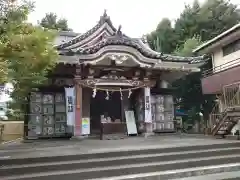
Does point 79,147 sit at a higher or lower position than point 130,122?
lower

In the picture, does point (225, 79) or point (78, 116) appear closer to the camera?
point (78, 116)

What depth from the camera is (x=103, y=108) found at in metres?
15.6

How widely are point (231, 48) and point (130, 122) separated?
24.9 ft

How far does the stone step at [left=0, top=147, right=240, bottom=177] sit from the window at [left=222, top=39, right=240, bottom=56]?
8252 millimetres

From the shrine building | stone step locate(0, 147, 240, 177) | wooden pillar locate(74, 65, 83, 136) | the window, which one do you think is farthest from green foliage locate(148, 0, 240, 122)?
Answer: stone step locate(0, 147, 240, 177)

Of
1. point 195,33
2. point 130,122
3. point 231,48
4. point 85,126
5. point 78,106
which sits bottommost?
point 85,126

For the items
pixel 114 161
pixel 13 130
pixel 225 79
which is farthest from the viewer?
pixel 13 130

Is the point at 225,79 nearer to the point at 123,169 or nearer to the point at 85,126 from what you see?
the point at 85,126

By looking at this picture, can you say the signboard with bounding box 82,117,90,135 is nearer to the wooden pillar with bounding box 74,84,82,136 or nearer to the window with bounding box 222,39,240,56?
the wooden pillar with bounding box 74,84,82,136

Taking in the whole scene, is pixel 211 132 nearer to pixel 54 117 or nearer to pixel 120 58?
pixel 120 58

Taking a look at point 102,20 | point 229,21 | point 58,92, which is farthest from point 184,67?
point 229,21

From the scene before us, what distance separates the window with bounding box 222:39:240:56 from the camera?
1506cm

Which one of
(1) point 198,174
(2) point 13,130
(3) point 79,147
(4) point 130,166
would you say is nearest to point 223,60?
(1) point 198,174

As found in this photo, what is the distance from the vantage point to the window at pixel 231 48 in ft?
49.4
